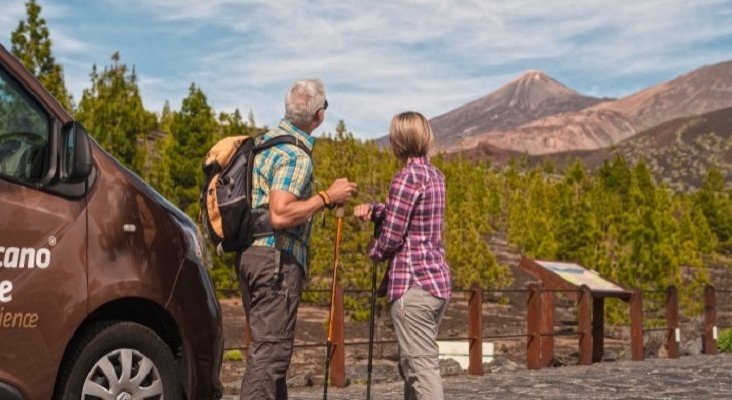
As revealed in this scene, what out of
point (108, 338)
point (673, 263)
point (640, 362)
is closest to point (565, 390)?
point (640, 362)

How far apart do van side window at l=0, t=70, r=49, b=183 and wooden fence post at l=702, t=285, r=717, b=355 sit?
17107 millimetres

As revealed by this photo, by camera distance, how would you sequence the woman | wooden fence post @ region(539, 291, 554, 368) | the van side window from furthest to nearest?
wooden fence post @ region(539, 291, 554, 368), the woman, the van side window

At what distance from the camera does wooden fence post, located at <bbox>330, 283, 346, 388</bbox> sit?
481 inches

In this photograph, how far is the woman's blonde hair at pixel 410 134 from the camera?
5754mm

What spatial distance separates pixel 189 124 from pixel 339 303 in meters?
28.7

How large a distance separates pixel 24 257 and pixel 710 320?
693 inches

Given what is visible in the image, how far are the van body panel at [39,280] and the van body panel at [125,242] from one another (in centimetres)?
8

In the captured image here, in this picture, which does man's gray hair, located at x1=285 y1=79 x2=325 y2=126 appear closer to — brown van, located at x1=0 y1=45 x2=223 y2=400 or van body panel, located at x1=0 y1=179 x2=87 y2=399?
brown van, located at x1=0 y1=45 x2=223 y2=400

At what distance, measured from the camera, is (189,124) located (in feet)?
131

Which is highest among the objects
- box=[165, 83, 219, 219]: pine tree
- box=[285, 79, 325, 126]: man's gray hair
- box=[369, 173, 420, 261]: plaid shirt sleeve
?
box=[165, 83, 219, 219]: pine tree

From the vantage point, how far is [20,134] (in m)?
5.04

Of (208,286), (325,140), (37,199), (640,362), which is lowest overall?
(640,362)

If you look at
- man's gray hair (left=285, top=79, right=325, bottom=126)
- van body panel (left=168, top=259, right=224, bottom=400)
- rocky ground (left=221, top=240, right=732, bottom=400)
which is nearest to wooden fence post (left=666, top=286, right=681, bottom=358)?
rocky ground (left=221, top=240, right=732, bottom=400)

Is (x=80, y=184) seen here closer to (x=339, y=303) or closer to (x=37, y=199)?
(x=37, y=199)
